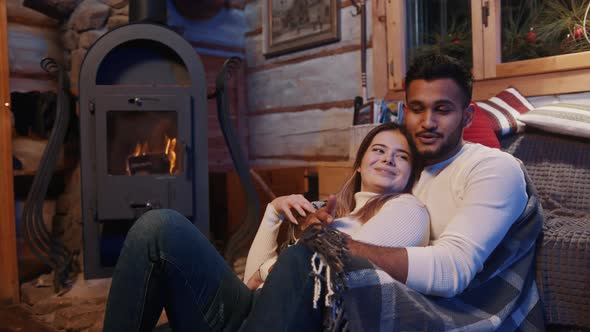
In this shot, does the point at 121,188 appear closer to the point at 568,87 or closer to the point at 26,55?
the point at 26,55

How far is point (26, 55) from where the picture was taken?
2.93m

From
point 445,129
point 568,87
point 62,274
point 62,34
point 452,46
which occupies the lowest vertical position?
point 62,274

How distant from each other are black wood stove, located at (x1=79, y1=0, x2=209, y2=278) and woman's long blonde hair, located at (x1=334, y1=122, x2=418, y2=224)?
3.48 feet

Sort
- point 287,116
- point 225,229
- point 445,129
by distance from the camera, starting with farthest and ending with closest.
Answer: point 287,116 < point 225,229 < point 445,129

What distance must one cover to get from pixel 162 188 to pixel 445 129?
57.4 inches

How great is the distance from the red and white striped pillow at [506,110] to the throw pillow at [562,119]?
0.14ft

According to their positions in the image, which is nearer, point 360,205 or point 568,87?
point 360,205

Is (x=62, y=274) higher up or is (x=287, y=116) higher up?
(x=287, y=116)

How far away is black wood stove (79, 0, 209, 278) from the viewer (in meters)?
2.41

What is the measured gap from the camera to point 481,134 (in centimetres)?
184

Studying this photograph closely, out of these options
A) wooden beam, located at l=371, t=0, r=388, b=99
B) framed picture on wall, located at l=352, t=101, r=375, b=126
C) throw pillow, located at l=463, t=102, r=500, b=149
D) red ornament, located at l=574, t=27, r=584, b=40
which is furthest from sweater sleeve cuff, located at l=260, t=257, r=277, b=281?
wooden beam, located at l=371, t=0, r=388, b=99

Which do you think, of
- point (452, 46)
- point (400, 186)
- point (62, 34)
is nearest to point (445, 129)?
point (400, 186)

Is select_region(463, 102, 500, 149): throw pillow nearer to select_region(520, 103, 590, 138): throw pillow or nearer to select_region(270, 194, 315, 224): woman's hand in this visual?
select_region(520, 103, 590, 138): throw pillow

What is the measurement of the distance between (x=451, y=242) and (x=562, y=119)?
93 cm
